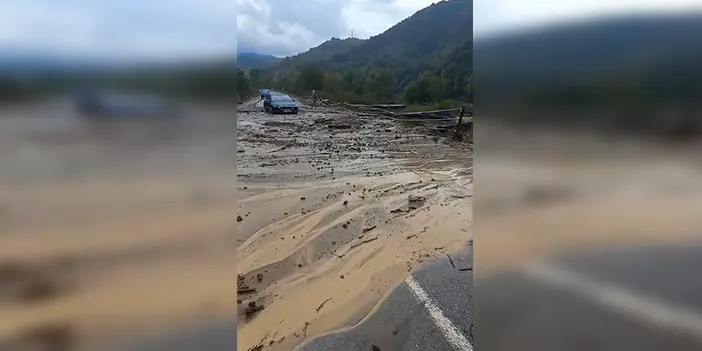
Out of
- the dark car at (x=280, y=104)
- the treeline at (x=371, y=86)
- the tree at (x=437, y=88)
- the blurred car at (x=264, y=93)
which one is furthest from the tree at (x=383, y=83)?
the blurred car at (x=264, y=93)

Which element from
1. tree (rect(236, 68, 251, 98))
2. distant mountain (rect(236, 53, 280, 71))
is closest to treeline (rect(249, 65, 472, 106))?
distant mountain (rect(236, 53, 280, 71))

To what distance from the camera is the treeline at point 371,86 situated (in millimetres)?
3053
